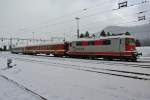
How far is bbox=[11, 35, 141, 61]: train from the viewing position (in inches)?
890

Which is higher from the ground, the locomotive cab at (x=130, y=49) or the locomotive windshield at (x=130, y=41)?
the locomotive windshield at (x=130, y=41)

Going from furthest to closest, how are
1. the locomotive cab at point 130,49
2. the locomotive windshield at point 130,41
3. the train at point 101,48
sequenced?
the locomotive windshield at point 130,41 < the train at point 101,48 < the locomotive cab at point 130,49

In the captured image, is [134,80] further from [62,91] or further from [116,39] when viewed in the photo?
[116,39]

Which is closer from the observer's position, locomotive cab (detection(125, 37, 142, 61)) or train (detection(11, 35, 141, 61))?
locomotive cab (detection(125, 37, 142, 61))

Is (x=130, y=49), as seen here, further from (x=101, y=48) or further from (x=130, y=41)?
(x=101, y=48)

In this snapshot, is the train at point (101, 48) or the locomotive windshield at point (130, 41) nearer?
the train at point (101, 48)

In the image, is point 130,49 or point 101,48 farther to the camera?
point 101,48

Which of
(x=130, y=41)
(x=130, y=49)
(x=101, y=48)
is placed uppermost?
(x=130, y=41)

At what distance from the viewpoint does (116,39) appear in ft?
76.4

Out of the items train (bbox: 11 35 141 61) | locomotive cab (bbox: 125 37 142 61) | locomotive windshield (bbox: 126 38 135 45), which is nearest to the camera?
locomotive cab (bbox: 125 37 142 61)

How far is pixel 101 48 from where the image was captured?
25.3 m

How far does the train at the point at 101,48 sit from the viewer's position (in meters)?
22.6

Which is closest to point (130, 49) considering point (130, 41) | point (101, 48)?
point (130, 41)

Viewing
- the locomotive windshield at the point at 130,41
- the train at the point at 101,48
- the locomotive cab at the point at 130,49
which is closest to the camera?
the locomotive cab at the point at 130,49
